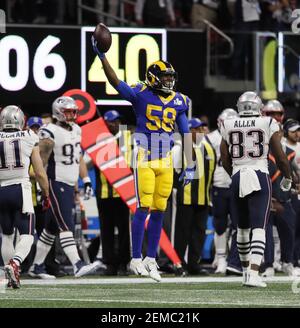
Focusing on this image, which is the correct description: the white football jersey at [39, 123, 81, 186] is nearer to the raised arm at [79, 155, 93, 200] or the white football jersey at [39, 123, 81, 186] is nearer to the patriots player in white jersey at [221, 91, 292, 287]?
the raised arm at [79, 155, 93, 200]

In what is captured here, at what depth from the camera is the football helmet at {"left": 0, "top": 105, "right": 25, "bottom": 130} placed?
46.0ft

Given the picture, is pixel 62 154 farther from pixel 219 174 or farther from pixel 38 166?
pixel 219 174

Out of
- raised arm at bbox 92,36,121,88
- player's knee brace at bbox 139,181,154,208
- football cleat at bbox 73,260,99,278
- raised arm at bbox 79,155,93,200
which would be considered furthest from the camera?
raised arm at bbox 79,155,93,200

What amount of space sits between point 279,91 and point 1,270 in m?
7.27

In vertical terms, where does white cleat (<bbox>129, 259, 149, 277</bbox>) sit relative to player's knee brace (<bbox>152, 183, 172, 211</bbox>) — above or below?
below

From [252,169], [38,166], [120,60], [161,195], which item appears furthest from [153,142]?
[120,60]

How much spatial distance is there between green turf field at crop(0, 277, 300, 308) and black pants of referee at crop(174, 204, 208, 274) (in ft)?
6.17

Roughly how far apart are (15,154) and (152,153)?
Result: 1.35 meters

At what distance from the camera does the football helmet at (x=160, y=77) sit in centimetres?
1402

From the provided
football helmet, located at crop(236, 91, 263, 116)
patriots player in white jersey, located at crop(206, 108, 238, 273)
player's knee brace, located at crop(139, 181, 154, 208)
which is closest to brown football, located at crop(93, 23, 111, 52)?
player's knee brace, located at crop(139, 181, 154, 208)

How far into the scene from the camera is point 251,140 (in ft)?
46.0
